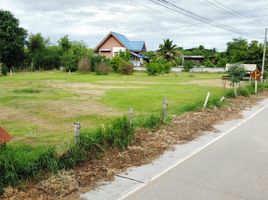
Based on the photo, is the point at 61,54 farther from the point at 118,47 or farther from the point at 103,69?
the point at 103,69

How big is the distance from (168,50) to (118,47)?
10870 millimetres

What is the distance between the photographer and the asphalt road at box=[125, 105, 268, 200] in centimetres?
593

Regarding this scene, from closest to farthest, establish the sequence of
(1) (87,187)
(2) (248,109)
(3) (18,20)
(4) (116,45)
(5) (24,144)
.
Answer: (1) (87,187)
(5) (24,144)
(2) (248,109)
(3) (18,20)
(4) (116,45)

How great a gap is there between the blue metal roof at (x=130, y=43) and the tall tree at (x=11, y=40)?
763 inches

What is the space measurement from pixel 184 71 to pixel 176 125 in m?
62.2

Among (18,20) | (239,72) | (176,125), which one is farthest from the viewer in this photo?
(18,20)

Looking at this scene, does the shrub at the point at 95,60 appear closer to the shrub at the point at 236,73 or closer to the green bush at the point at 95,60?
the green bush at the point at 95,60

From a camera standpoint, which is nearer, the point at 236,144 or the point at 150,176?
the point at 150,176

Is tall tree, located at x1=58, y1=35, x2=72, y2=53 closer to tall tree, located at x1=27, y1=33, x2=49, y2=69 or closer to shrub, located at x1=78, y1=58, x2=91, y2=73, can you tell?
tall tree, located at x1=27, y1=33, x2=49, y2=69

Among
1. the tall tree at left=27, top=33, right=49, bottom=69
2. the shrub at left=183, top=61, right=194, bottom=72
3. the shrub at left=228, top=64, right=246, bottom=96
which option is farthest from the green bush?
the shrub at left=228, top=64, right=246, bottom=96

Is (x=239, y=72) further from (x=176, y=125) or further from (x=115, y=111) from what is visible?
(x=176, y=125)

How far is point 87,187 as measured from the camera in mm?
6258

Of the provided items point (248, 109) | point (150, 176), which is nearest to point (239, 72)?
point (248, 109)

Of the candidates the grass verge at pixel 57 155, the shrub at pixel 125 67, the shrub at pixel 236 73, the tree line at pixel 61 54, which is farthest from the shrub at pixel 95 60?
the grass verge at pixel 57 155
